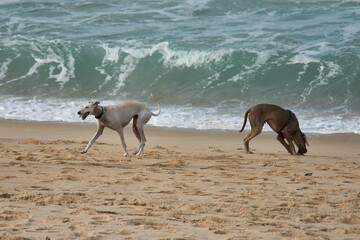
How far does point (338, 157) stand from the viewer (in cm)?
861

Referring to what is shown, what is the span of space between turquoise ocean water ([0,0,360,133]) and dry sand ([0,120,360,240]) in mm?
3043

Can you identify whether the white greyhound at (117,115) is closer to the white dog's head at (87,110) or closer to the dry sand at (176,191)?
the white dog's head at (87,110)

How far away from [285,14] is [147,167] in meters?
14.8

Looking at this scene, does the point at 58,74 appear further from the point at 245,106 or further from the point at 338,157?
the point at 338,157

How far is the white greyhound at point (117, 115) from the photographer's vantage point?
308 inches

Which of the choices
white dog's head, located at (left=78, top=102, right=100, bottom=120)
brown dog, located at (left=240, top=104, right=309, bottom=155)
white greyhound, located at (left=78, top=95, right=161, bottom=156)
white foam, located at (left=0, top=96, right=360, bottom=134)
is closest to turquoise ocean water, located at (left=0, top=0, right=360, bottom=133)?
white foam, located at (left=0, top=96, right=360, bottom=134)

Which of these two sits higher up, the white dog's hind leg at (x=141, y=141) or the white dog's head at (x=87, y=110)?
the white dog's head at (x=87, y=110)

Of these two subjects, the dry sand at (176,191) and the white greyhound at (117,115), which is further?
the white greyhound at (117,115)

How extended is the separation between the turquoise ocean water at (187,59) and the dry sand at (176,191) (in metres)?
3.04

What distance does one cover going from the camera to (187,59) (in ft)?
58.5

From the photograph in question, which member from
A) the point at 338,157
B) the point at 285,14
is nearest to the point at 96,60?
the point at 285,14

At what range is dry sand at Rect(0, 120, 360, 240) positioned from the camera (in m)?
4.12

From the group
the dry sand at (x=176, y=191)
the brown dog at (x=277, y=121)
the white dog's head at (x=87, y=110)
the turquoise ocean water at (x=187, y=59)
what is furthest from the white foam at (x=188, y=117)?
the white dog's head at (x=87, y=110)

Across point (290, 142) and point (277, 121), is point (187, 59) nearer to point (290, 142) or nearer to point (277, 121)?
point (277, 121)
